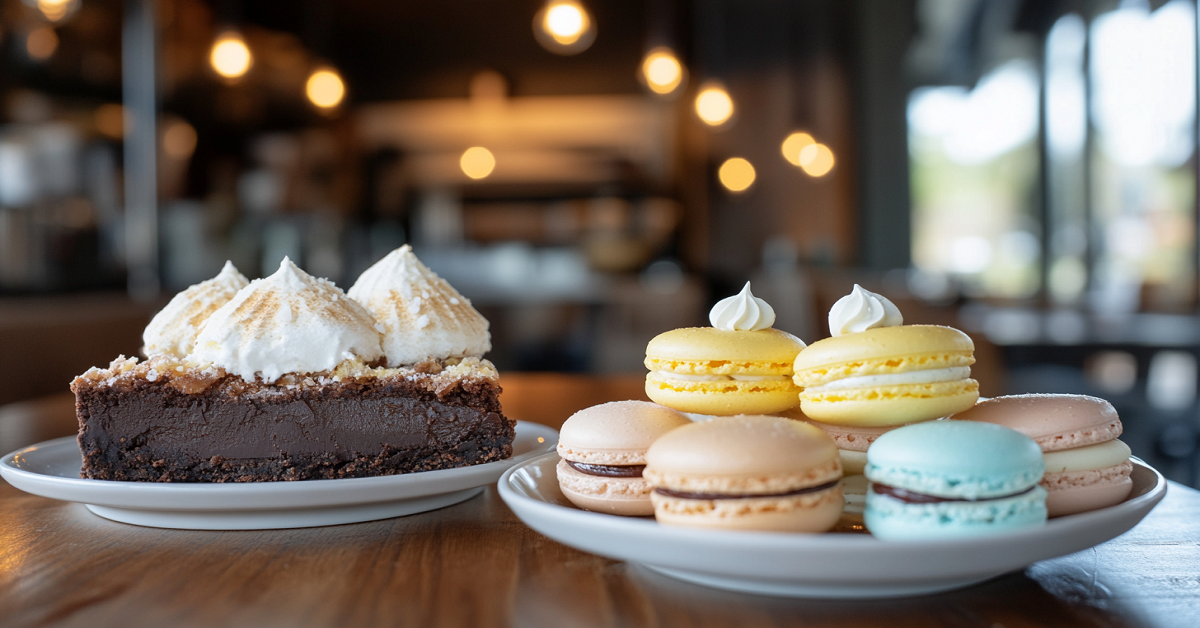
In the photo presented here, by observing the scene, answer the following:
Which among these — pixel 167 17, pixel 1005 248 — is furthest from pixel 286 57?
pixel 1005 248

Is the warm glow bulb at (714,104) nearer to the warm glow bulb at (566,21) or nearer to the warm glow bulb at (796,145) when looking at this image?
the warm glow bulb at (566,21)

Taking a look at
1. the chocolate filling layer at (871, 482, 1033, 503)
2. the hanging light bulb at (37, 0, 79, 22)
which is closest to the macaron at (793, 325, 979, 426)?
the chocolate filling layer at (871, 482, 1033, 503)

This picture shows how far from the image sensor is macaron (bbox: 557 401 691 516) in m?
0.73

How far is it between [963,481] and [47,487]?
81 cm

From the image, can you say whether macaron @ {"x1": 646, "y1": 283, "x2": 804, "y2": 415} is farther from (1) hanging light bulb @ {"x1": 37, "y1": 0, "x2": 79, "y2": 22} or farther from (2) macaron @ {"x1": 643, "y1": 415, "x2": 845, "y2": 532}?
(1) hanging light bulb @ {"x1": 37, "y1": 0, "x2": 79, "y2": 22}

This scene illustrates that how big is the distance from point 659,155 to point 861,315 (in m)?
6.70

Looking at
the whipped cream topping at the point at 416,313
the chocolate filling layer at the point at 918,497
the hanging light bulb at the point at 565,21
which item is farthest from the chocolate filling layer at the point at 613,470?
the hanging light bulb at the point at 565,21

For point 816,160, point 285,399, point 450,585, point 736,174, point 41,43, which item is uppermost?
point 41,43

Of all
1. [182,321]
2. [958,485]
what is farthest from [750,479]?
[182,321]

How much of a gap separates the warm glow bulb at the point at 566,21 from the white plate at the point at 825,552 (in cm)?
373

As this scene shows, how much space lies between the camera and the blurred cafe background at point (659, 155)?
5375mm

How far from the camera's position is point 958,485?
603 mm

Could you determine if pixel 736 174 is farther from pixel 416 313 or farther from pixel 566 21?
pixel 416 313

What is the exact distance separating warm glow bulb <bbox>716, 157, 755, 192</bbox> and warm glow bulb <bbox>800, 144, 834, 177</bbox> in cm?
48
